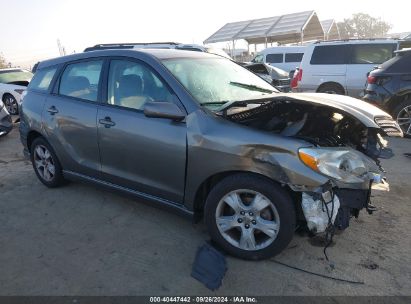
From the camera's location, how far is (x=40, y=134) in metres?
4.77

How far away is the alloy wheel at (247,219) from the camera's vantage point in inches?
118

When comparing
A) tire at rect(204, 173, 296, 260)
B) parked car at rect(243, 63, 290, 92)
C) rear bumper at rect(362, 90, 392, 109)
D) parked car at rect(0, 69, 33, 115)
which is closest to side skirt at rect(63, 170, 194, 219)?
tire at rect(204, 173, 296, 260)

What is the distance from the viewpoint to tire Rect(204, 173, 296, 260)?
2.92 m

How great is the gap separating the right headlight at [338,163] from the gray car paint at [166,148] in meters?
0.05

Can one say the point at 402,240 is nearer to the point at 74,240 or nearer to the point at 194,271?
the point at 194,271

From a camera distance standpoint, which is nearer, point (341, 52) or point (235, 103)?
point (235, 103)

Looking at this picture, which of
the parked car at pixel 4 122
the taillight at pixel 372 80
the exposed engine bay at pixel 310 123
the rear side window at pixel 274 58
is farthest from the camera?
the rear side window at pixel 274 58

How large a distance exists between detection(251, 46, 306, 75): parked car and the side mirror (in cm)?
1631

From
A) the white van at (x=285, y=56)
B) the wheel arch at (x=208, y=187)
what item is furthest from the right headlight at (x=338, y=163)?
the white van at (x=285, y=56)

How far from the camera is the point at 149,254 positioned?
3.29 meters

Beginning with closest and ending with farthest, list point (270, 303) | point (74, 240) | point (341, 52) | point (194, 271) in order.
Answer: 1. point (270, 303)
2. point (194, 271)
3. point (74, 240)
4. point (341, 52)

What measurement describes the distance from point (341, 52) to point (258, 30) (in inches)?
759

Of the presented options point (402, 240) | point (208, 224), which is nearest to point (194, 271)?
point (208, 224)

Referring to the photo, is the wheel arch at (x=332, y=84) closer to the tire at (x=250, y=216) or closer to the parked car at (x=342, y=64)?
the parked car at (x=342, y=64)
